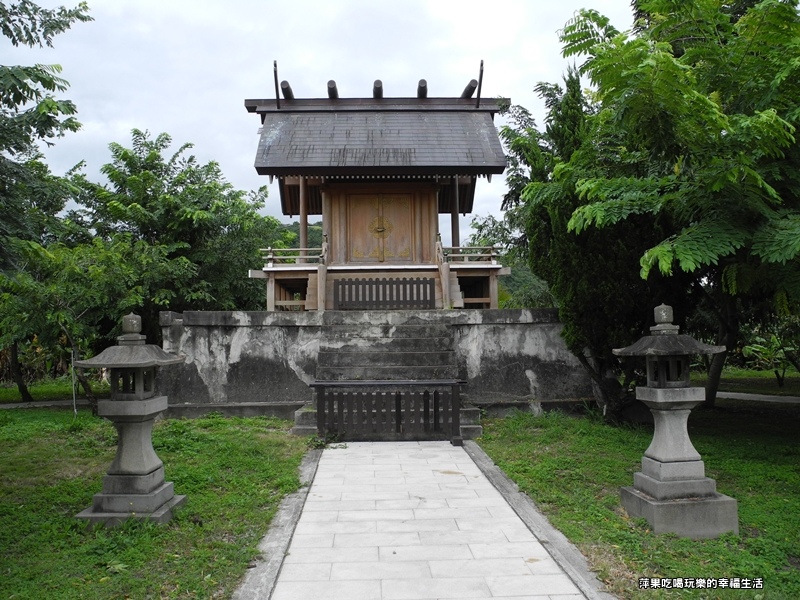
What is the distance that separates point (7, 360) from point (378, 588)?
22072 millimetres

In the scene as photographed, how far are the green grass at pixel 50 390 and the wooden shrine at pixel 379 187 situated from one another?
6245 mm

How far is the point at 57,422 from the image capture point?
1037 centimetres

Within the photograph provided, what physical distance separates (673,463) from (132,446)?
16.0 feet

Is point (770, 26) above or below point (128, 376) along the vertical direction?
above

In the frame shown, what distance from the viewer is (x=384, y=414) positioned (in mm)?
8922

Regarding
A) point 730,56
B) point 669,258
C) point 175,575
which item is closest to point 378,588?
point 175,575

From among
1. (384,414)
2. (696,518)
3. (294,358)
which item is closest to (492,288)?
(294,358)

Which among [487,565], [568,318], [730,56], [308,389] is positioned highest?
[730,56]

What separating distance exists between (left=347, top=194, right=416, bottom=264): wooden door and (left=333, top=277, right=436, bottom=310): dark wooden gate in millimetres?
2319

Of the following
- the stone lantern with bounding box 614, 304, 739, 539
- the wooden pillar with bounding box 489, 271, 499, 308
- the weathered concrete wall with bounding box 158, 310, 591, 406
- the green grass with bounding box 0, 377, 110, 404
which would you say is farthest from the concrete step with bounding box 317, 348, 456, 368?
the green grass with bounding box 0, 377, 110, 404

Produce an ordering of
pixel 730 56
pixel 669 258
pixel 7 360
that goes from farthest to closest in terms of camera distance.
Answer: pixel 7 360, pixel 730 56, pixel 669 258

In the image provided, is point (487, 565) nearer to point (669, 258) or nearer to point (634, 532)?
point (634, 532)

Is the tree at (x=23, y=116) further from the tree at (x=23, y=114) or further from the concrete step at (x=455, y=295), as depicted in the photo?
the concrete step at (x=455, y=295)

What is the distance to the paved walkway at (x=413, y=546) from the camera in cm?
383
